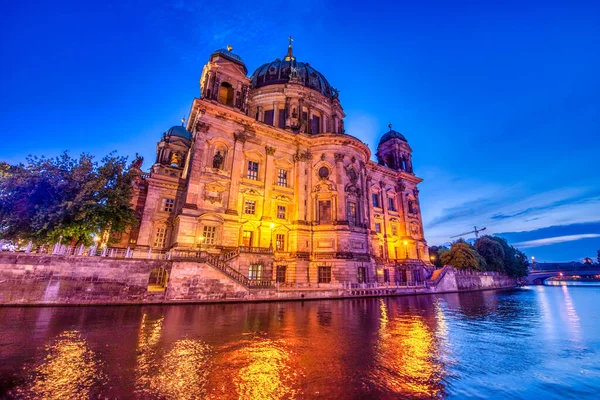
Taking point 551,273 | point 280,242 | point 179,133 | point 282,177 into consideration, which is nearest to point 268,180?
point 282,177

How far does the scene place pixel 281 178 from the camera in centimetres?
3262

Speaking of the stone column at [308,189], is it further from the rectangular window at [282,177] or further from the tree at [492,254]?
the tree at [492,254]

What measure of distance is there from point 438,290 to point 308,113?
31.2 meters

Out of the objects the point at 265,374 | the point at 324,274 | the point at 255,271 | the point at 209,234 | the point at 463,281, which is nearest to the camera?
the point at 265,374

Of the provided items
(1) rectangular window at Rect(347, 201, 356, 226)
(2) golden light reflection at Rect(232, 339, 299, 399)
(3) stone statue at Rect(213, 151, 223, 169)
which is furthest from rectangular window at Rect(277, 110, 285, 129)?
(2) golden light reflection at Rect(232, 339, 299, 399)

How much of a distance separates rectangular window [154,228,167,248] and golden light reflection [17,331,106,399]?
81.2ft

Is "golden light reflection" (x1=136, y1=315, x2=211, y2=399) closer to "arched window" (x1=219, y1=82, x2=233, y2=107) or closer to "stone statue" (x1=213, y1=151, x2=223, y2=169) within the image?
"stone statue" (x1=213, y1=151, x2=223, y2=169)

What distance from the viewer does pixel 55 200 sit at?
61.4 ft

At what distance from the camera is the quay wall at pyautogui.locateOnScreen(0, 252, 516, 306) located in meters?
15.8

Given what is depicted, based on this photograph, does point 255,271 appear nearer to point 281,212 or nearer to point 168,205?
point 281,212

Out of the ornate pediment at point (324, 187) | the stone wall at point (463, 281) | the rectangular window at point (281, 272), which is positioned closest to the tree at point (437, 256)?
the stone wall at point (463, 281)

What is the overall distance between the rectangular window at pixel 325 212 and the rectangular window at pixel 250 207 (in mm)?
8366

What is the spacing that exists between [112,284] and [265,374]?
678 inches

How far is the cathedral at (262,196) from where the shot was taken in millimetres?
26172
